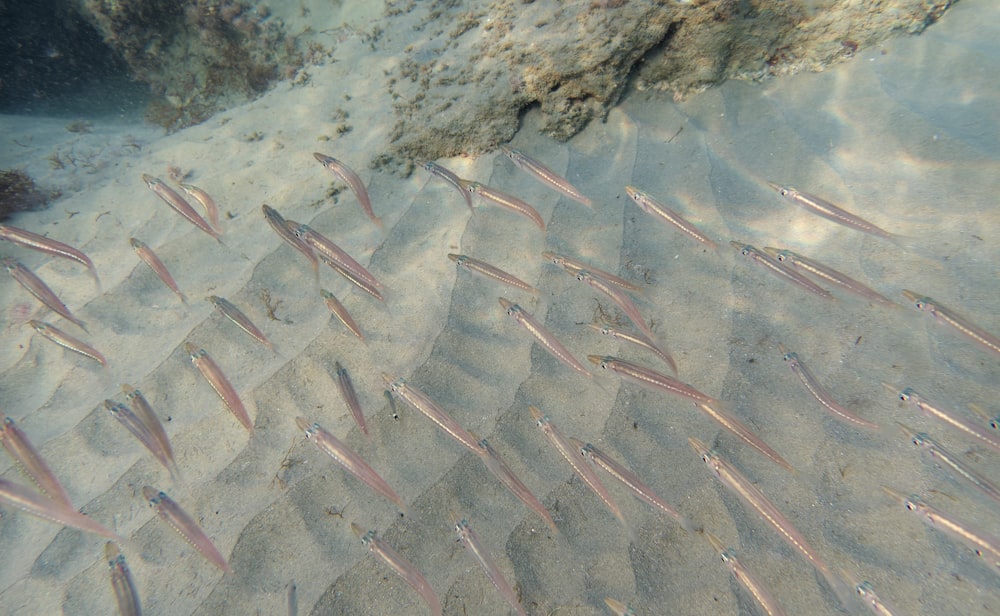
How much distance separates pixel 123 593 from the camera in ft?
7.57

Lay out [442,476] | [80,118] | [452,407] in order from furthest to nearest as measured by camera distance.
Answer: [80,118] → [452,407] → [442,476]

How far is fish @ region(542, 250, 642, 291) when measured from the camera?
3076 mm

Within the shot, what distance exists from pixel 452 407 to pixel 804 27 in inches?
173

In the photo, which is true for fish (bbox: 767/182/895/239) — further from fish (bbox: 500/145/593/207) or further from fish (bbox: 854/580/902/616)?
fish (bbox: 854/580/902/616)

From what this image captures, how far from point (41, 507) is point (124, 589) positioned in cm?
74

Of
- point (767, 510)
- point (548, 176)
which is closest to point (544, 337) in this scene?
point (548, 176)

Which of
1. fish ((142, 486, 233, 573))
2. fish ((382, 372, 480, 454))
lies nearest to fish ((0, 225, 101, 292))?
fish ((142, 486, 233, 573))

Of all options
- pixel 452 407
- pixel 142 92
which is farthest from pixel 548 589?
pixel 142 92

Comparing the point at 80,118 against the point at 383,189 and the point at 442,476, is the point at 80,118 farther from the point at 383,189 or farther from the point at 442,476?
the point at 442,476

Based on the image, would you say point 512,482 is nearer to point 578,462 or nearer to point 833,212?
point 578,462

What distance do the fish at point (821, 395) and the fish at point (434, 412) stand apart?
2016 millimetres

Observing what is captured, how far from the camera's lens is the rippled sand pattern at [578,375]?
2.46 m

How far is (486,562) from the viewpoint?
7.91ft

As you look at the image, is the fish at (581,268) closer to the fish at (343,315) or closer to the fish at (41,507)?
the fish at (343,315)
